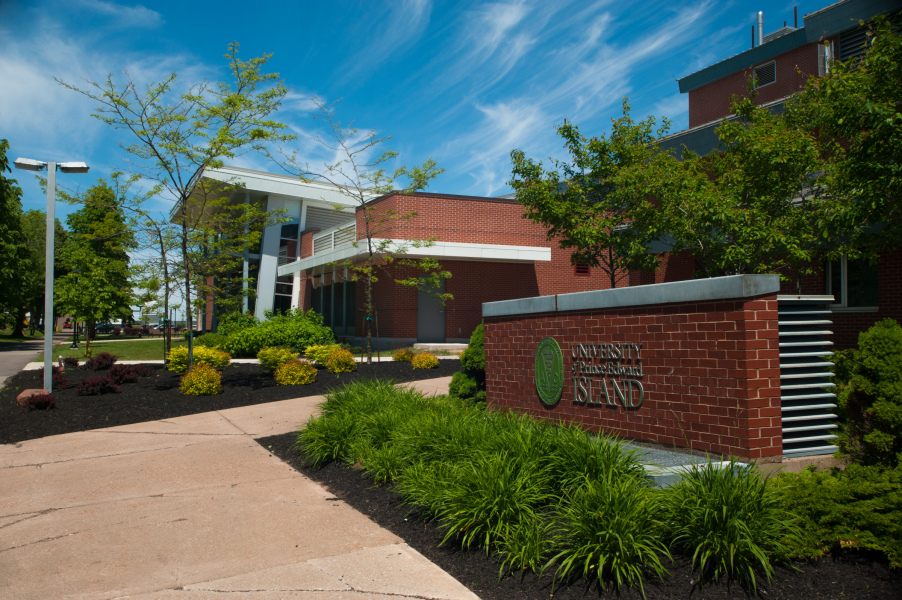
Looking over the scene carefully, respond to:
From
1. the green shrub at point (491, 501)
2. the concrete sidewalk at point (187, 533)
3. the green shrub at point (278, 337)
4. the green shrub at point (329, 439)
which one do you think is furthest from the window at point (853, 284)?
the green shrub at point (278, 337)

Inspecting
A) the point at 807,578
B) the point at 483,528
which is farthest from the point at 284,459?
the point at 807,578

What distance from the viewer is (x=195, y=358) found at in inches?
633

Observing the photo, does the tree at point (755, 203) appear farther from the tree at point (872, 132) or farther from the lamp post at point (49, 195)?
the lamp post at point (49, 195)

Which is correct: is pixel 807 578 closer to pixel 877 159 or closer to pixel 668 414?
pixel 668 414

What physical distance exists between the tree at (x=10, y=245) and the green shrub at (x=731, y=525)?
145ft

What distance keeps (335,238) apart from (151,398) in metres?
15.2

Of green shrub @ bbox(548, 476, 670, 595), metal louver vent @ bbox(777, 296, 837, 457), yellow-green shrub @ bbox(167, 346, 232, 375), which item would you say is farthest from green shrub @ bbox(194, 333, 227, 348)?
green shrub @ bbox(548, 476, 670, 595)

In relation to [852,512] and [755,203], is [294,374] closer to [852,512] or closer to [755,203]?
[755,203]

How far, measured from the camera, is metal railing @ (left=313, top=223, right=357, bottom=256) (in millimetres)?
24616

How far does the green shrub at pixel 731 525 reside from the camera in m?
3.62

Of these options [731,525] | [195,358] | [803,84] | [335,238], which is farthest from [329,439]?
[803,84]

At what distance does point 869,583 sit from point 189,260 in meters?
14.3

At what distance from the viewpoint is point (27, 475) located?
23.8 ft

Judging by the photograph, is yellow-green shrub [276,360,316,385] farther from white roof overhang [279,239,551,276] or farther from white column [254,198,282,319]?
white column [254,198,282,319]
